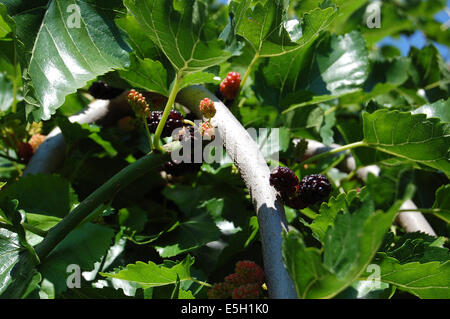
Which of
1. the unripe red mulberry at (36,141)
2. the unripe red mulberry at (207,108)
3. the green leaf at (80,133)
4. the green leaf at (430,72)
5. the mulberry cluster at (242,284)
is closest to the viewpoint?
the mulberry cluster at (242,284)

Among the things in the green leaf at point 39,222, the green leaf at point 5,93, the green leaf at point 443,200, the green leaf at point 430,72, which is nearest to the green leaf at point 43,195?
the green leaf at point 39,222

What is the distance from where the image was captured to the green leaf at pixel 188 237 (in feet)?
2.22

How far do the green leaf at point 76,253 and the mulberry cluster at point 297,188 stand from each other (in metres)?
0.25

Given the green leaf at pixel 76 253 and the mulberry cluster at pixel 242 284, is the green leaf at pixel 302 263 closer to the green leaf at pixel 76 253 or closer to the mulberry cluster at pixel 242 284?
the mulberry cluster at pixel 242 284

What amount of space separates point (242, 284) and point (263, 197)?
10 centimetres

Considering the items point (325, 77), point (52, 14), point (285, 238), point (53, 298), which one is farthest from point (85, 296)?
point (325, 77)

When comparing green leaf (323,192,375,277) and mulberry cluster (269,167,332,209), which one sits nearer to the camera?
green leaf (323,192,375,277)

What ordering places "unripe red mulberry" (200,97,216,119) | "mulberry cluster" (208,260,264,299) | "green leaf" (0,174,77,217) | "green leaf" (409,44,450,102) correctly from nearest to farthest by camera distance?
"mulberry cluster" (208,260,264,299), "unripe red mulberry" (200,97,216,119), "green leaf" (0,174,77,217), "green leaf" (409,44,450,102)

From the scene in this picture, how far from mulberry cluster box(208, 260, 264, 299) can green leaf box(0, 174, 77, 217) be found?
1.01 ft

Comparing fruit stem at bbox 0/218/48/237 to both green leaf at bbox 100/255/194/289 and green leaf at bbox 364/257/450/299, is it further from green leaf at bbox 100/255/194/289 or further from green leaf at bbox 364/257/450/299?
green leaf at bbox 364/257/450/299

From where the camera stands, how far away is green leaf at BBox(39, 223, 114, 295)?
0.56 m

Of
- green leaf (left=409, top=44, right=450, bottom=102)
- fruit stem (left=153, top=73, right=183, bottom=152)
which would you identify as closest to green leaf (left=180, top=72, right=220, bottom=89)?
fruit stem (left=153, top=73, right=183, bottom=152)

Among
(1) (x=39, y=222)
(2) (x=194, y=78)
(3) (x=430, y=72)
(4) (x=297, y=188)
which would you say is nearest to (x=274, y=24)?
(2) (x=194, y=78)

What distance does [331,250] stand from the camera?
42 cm
